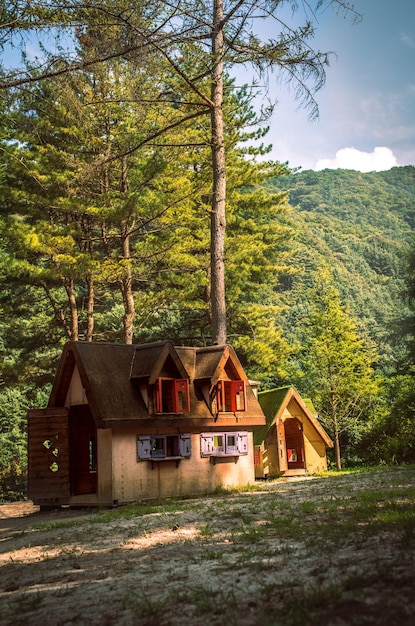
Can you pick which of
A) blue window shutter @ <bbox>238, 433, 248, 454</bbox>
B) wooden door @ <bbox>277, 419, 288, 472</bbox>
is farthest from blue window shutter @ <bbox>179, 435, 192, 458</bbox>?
wooden door @ <bbox>277, 419, 288, 472</bbox>

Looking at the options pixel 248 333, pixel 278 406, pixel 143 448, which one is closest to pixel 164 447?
pixel 143 448

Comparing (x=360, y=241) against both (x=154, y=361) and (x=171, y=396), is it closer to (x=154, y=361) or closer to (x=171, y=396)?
(x=171, y=396)

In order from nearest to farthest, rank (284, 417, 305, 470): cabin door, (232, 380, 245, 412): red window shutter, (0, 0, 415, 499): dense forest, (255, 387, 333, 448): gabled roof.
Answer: (0, 0, 415, 499): dense forest < (232, 380, 245, 412): red window shutter < (255, 387, 333, 448): gabled roof < (284, 417, 305, 470): cabin door

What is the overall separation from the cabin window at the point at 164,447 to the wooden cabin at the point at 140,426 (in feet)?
0.09

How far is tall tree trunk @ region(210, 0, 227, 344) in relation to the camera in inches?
718

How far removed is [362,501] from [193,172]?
77.9 ft

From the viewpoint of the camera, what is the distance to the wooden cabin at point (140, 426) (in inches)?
628

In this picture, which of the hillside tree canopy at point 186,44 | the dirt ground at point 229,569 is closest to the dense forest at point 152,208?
the hillside tree canopy at point 186,44

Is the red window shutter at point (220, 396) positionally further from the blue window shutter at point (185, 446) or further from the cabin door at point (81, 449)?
the cabin door at point (81, 449)

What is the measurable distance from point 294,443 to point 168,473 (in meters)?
11.9

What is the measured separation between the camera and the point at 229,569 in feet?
20.4

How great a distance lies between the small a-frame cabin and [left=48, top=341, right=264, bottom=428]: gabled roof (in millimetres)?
6211

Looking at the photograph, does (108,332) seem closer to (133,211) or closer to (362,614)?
(133,211)

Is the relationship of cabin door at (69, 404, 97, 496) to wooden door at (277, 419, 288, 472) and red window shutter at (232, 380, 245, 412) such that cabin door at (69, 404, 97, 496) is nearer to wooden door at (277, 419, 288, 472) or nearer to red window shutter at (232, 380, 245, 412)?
red window shutter at (232, 380, 245, 412)
